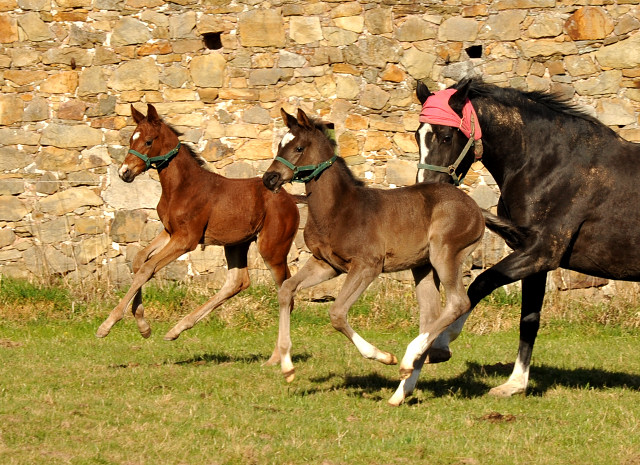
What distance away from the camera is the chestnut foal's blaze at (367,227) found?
6941 millimetres

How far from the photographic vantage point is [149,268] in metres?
8.47

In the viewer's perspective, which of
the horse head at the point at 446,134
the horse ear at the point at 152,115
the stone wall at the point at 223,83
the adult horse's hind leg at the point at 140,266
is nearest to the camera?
the horse head at the point at 446,134

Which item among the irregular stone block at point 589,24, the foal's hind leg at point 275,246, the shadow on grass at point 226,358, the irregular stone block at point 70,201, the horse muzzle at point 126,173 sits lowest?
the shadow on grass at point 226,358

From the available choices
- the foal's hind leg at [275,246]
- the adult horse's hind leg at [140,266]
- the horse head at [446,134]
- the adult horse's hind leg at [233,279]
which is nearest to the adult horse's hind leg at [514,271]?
the horse head at [446,134]

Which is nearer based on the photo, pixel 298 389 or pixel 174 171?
pixel 298 389

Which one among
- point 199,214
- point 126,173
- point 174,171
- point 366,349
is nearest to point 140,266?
point 199,214

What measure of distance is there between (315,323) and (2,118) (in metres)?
4.78

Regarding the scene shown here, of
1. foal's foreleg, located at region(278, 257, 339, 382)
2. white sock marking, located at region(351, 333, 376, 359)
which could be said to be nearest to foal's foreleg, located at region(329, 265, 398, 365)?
white sock marking, located at region(351, 333, 376, 359)

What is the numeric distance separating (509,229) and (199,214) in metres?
3.06

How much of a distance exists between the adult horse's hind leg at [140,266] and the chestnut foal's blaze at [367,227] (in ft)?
5.86

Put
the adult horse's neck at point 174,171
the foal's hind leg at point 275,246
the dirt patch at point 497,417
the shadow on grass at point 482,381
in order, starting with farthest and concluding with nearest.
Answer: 1. the foal's hind leg at point 275,246
2. the adult horse's neck at point 174,171
3. the shadow on grass at point 482,381
4. the dirt patch at point 497,417

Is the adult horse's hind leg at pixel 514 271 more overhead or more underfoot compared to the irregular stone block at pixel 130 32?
more underfoot

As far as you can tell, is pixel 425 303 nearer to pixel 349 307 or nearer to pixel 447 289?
pixel 447 289

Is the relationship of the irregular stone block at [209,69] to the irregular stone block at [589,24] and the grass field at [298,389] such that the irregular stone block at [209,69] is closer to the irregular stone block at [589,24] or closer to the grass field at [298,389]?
the grass field at [298,389]
